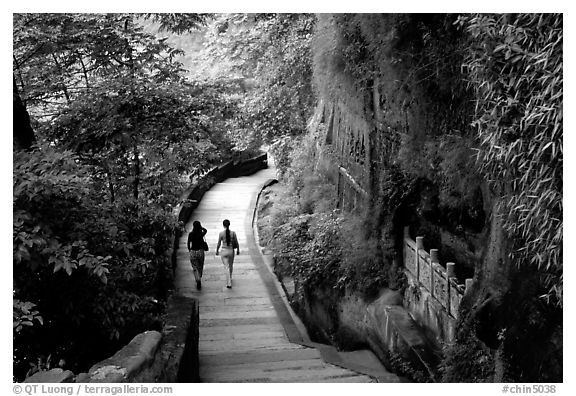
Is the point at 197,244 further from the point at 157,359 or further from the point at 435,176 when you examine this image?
the point at 157,359

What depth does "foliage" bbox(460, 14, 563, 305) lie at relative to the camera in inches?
178

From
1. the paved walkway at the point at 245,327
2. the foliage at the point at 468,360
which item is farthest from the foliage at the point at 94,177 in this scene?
the foliage at the point at 468,360

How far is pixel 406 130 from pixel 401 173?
85 cm

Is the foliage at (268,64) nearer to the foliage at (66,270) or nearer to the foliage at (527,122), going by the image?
the foliage at (527,122)

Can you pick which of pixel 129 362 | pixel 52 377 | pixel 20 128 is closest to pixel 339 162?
pixel 20 128

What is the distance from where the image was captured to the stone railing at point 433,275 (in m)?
7.06

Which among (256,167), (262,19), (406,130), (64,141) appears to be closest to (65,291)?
(64,141)

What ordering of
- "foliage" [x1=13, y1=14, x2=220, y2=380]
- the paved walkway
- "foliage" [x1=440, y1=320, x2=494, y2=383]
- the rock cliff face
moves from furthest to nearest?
the paved walkway → "foliage" [x1=440, y1=320, x2=494, y2=383] → the rock cliff face → "foliage" [x1=13, y1=14, x2=220, y2=380]

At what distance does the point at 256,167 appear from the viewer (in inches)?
1071

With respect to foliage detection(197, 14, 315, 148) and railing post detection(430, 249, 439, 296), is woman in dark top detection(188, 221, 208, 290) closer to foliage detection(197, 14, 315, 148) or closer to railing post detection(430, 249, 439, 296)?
foliage detection(197, 14, 315, 148)

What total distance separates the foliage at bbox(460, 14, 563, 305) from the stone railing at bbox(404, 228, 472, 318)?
149 centimetres

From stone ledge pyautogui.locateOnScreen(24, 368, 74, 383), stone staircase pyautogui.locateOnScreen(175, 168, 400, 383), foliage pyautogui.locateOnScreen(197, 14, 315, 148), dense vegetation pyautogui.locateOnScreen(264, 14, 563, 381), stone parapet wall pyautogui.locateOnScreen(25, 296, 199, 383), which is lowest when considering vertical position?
stone staircase pyautogui.locateOnScreen(175, 168, 400, 383)

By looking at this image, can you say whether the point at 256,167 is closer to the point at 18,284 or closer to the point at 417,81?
the point at 417,81

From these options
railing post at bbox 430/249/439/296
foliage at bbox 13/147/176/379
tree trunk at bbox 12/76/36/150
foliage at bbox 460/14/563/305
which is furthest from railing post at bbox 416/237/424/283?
tree trunk at bbox 12/76/36/150
